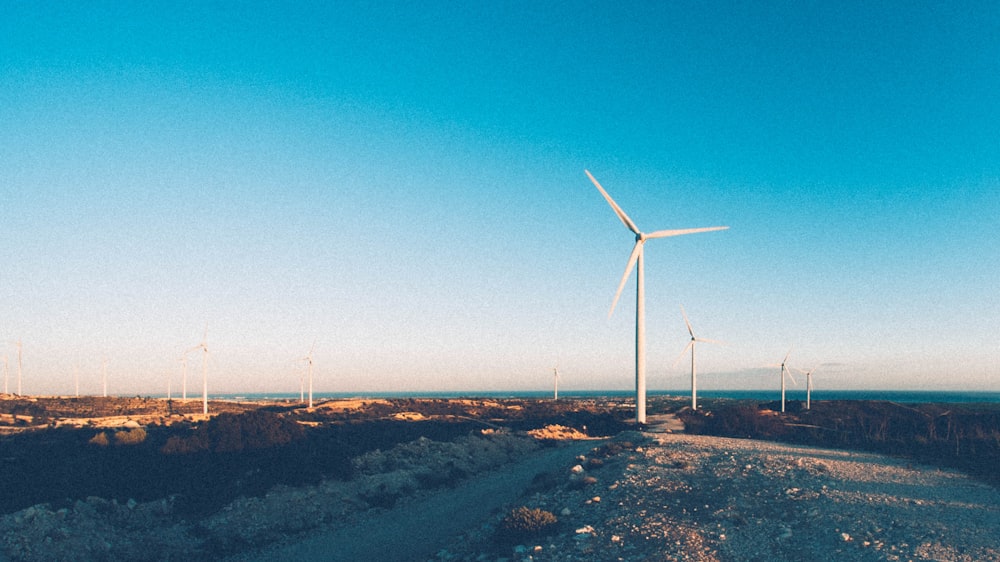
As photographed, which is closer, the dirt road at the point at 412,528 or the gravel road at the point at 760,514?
the gravel road at the point at 760,514

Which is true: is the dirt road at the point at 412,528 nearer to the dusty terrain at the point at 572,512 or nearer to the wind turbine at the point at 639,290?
the dusty terrain at the point at 572,512

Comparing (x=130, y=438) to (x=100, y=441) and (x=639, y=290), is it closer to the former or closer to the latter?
(x=100, y=441)

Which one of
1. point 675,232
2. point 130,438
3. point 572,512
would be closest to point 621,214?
point 675,232

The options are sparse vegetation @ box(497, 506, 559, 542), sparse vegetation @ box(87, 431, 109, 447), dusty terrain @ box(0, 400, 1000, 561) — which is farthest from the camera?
sparse vegetation @ box(87, 431, 109, 447)

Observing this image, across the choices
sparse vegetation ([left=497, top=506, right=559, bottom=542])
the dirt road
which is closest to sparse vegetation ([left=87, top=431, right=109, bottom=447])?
the dirt road

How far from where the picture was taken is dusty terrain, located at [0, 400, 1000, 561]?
1432 centimetres

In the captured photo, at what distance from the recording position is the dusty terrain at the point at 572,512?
1432 centimetres

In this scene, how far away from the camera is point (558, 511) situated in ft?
59.1

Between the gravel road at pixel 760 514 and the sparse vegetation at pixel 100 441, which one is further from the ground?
the gravel road at pixel 760 514

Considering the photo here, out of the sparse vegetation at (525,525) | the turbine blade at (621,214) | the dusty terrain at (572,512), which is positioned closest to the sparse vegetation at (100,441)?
the dusty terrain at (572,512)

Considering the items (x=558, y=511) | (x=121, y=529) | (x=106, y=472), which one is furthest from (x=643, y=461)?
(x=106, y=472)

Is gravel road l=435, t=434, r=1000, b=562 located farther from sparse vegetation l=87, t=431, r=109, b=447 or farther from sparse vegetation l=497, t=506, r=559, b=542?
sparse vegetation l=87, t=431, r=109, b=447

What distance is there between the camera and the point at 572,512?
1778cm

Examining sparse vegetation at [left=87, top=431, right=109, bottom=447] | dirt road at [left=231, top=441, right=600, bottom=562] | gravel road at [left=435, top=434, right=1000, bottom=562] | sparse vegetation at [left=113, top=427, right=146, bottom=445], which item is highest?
gravel road at [left=435, top=434, right=1000, bottom=562]
